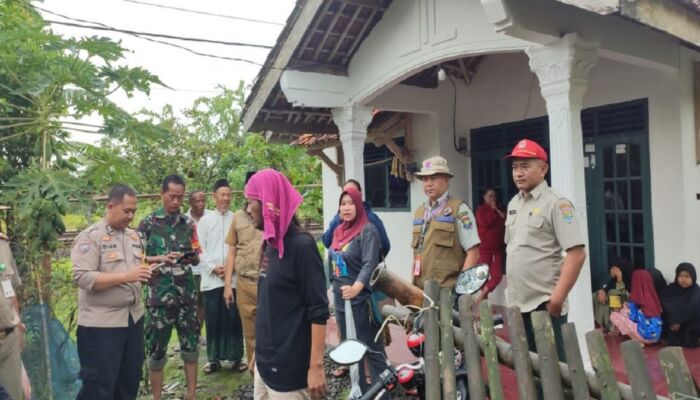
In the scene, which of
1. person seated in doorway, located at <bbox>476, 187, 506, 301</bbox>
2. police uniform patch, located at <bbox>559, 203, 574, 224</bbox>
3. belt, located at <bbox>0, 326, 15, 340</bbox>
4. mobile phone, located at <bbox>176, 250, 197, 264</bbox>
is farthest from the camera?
person seated in doorway, located at <bbox>476, 187, 506, 301</bbox>

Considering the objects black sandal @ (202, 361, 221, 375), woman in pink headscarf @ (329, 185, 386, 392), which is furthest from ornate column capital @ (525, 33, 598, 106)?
black sandal @ (202, 361, 221, 375)

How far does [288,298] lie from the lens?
2.49 metres

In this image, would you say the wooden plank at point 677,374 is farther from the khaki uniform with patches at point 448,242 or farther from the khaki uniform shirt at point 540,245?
the khaki uniform with patches at point 448,242

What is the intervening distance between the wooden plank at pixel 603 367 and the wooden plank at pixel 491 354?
429 millimetres

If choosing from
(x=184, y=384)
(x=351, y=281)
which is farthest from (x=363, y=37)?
(x=184, y=384)

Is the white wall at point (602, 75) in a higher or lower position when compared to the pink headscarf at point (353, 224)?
higher

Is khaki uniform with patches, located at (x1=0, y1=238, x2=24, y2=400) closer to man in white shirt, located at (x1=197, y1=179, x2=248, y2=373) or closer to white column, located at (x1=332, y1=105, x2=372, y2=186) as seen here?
man in white shirt, located at (x1=197, y1=179, x2=248, y2=373)

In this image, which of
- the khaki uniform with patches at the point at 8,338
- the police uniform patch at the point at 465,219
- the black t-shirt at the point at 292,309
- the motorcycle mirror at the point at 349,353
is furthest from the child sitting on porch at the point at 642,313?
the khaki uniform with patches at the point at 8,338

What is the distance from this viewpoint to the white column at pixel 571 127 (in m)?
3.75

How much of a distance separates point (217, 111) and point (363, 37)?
12239 mm

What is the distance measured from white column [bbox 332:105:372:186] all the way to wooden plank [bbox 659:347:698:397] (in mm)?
4289

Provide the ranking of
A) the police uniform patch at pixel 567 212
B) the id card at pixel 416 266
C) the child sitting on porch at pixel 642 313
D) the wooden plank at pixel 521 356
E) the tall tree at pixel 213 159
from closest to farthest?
the wooden plank at pixel 521 356, the police uniform patch at pixel 567 212, the id card at pixel 416 266, the child sitting on porch at pixel 642 313, the tall tree at pixel 213 159

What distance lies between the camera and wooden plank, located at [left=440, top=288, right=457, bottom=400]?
2215mm

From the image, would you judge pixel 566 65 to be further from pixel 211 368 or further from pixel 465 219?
pixel 211 368
